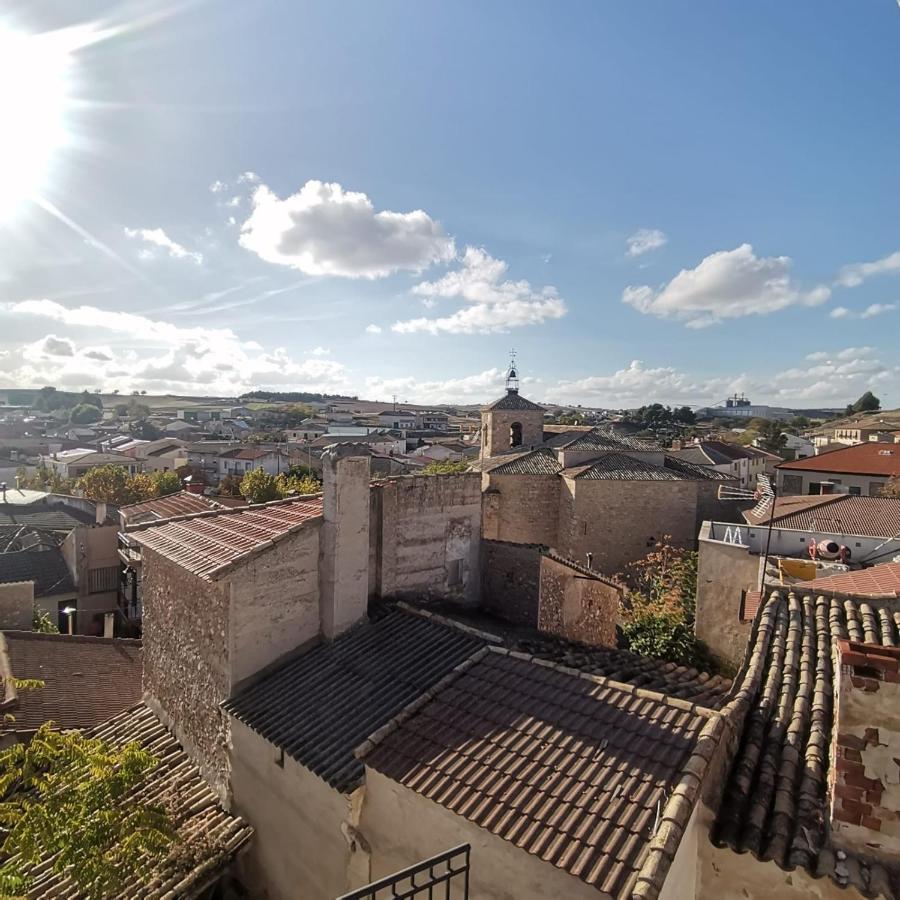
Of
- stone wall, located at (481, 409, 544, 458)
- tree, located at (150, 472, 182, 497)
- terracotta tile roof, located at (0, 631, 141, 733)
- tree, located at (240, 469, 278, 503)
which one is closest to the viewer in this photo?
terracotta tile roof, located at (0, 631, 141, 733)

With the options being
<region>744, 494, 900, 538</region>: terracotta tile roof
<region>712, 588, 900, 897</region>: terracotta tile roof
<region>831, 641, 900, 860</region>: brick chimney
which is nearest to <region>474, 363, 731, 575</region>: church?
<region>744, 494, 900, 538</region>: terracotta tile roof

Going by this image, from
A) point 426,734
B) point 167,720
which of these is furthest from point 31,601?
point 426,734

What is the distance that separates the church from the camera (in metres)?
23.1

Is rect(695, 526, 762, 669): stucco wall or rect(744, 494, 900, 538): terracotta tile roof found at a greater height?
rect(744, 494, 900, 538): terracotta tile roof

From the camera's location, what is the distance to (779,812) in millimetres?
4117

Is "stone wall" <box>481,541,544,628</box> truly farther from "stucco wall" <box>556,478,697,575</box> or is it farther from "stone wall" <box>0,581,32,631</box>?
"stone wall" <box>0,581,32,631</box>

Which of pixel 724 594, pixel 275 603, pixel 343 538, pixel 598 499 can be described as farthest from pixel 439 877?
pixel 598 499

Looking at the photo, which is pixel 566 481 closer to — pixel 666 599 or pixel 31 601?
pixel 666 599

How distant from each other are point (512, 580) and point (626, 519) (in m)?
13.5

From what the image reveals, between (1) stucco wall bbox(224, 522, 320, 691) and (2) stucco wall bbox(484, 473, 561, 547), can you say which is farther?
(2) stucco wall bbox(484, 473, 561, 547)

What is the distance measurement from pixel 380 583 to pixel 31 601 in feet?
40.6

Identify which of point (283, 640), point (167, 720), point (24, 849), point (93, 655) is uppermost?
point (283, 640)

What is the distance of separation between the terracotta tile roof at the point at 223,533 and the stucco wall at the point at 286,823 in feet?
6.84

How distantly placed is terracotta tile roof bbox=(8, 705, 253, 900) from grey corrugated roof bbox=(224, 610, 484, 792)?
1433 mm
